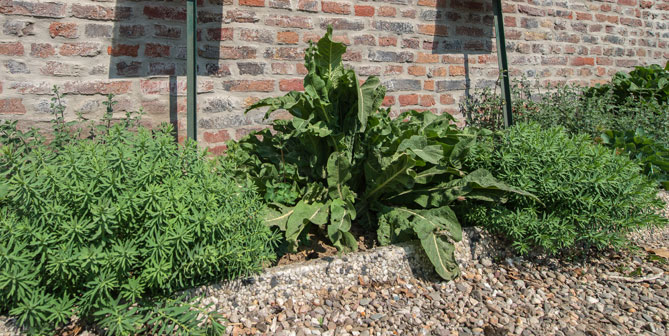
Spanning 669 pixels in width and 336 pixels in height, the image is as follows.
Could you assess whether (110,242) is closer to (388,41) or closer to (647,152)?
(388,41)

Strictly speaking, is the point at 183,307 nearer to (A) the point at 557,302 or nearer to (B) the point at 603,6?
(A) the point at 557,302

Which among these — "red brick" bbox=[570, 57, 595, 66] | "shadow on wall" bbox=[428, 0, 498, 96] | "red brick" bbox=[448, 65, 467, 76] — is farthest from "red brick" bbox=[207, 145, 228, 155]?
"red brick" bbox=[570, 57, 595, 66]

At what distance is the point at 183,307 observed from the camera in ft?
6.33

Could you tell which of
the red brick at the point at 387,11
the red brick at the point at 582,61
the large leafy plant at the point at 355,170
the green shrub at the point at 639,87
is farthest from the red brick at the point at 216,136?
the red brick at the point at 582,61

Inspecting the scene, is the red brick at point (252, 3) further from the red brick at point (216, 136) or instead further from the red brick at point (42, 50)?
the red brick at point (42, 50)

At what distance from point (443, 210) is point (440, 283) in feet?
1.39

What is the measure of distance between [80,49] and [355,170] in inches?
76.4

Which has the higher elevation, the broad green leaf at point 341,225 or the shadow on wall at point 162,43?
the shadow on wall at point 162,43

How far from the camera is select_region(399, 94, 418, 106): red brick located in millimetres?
4230

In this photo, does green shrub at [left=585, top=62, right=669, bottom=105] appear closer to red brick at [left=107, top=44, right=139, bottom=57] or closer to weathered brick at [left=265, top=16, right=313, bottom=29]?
weathered brick at [left=265, top=16, right=313, bottom=29]

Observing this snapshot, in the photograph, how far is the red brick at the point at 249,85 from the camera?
3.55 m

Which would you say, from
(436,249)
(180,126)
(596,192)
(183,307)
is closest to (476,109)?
(596,192)

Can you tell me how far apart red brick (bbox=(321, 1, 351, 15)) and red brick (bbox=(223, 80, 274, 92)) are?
2.47ft

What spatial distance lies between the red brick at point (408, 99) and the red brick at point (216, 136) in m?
1.56
